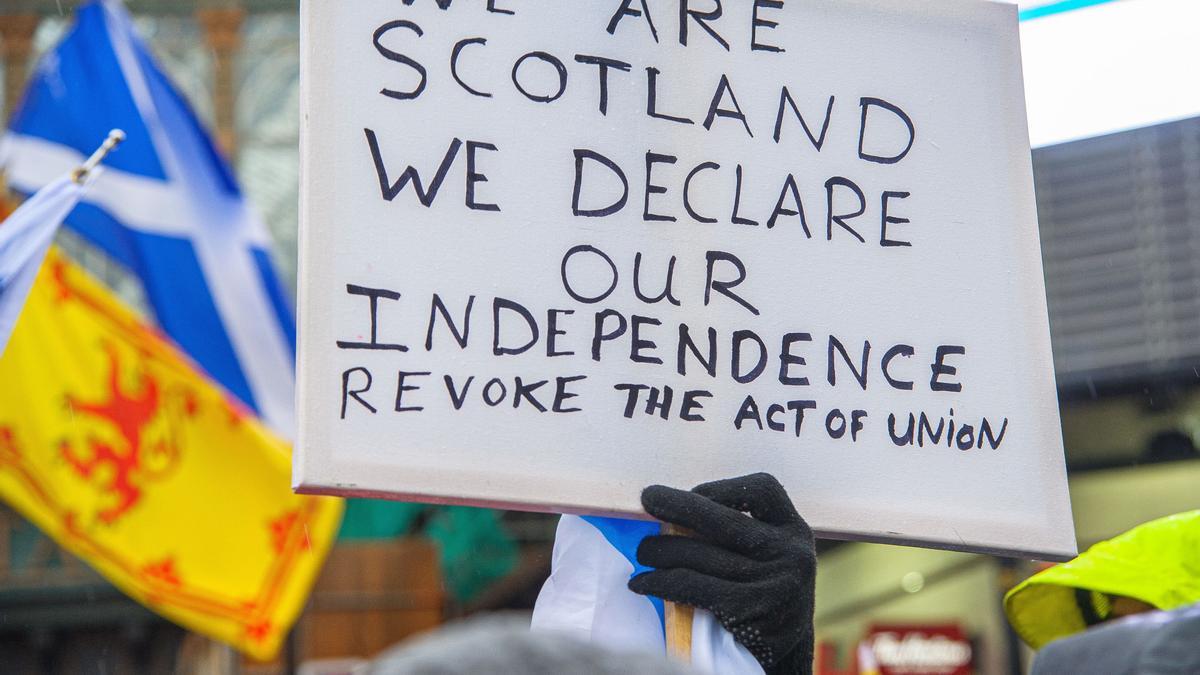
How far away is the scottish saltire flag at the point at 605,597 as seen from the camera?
2.18 metres

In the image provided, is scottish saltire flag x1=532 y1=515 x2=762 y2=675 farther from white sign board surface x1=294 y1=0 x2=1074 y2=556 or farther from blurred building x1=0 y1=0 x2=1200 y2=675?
blurred building x1=0 y1=0 x2=1200 y2=675

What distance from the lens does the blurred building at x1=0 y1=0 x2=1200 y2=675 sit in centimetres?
805

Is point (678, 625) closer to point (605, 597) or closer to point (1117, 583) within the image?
point (605, 597)

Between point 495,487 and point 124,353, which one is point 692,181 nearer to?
point 495,487

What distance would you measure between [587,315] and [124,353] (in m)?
4.69

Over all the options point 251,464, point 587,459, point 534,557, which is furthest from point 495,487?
point 534,557

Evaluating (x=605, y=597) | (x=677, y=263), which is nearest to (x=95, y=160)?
(x=677, y=263)

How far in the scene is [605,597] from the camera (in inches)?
90.4

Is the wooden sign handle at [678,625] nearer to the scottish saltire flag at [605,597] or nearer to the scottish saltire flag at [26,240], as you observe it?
A: the scottish saltire flag at [605,597]

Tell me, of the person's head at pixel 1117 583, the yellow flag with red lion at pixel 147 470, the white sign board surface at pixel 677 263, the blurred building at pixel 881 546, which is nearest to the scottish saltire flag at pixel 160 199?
the yellow flag with red lion at pixel 147 470

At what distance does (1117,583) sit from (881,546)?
7.35 metres

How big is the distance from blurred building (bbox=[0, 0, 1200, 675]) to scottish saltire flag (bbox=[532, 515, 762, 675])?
5983 mm

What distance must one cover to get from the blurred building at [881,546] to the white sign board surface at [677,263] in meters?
5.61

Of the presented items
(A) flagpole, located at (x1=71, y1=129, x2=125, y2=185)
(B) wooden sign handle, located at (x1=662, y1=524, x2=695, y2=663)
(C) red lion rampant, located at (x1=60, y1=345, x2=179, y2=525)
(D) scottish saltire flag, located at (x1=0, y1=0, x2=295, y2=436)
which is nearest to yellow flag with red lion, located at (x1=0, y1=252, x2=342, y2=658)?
(C) red lion rampant, located at (x1=60, y1=345, x2=179, y2=525)
